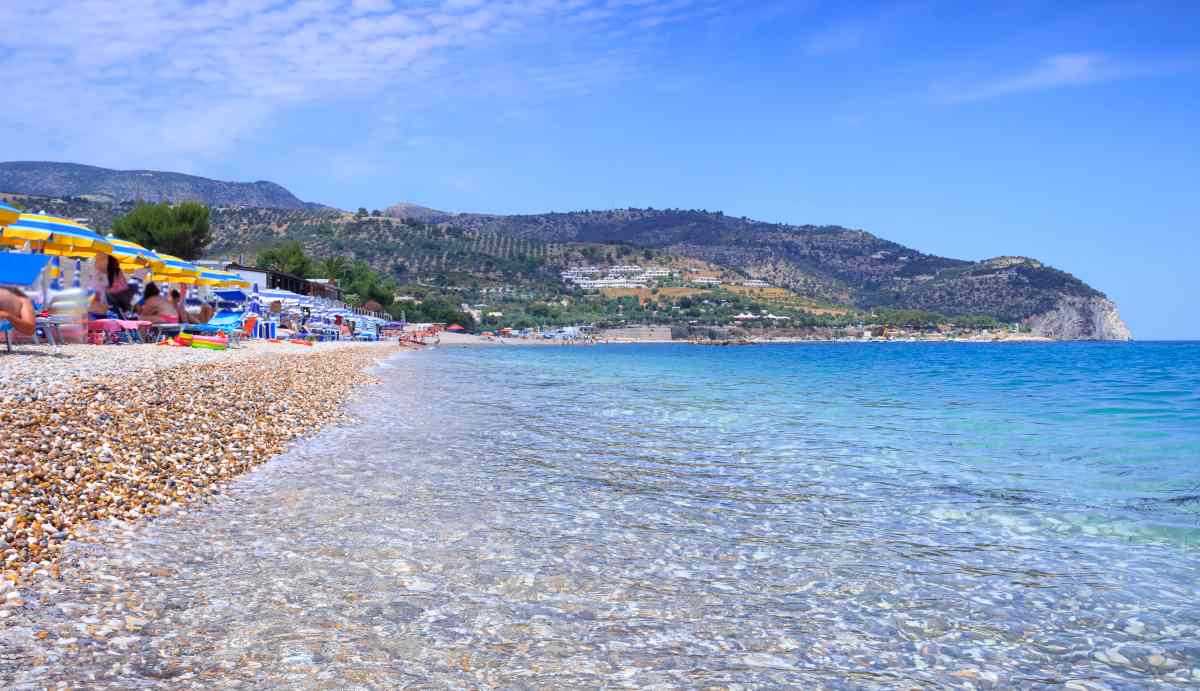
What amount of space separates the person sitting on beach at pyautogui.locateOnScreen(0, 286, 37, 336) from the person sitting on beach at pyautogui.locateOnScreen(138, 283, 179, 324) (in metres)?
9.15

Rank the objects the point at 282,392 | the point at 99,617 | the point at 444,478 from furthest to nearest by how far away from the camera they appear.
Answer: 1. the point at 282,392
2. the point at 444,478
3. the point at 99,617

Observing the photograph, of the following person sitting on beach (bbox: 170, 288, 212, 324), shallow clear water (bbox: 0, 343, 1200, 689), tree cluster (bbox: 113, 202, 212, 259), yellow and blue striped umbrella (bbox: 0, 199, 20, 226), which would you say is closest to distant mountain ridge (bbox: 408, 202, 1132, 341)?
tree cluster (bbox: 113, 202, 212, 259)

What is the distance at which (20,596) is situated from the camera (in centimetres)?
415

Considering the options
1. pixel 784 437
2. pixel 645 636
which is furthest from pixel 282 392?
pixel 645 636

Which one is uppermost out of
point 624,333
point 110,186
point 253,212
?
point 110,186

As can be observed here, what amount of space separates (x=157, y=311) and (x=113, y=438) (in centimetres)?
1784

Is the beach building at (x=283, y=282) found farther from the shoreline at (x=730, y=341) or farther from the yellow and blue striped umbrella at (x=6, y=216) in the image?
the yellow and blue striped umbrella at (x=6, y=216)

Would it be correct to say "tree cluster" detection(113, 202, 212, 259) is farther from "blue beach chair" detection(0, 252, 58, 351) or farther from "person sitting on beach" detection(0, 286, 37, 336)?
"person sitting on beach" detection(0, 286, 37, 336)

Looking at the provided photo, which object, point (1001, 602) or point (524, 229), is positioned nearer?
point (1001, 602)

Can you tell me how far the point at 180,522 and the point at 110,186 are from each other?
220 m

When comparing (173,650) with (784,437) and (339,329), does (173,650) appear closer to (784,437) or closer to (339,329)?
(784,437)

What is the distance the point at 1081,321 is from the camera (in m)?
151

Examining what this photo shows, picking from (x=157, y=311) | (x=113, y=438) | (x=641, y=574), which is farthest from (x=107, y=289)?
(x=641, y=574)

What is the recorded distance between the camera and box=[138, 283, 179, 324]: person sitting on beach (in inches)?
908
